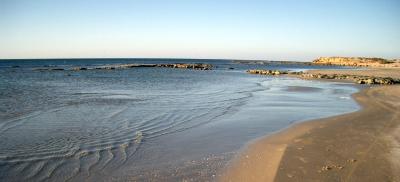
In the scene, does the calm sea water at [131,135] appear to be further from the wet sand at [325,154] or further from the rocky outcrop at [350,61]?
the rocky outcrop at [350,61]

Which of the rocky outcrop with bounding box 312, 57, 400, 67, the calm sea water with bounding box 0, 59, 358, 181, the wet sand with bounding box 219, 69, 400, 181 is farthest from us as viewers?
the rocky outcrop with bounding box 312, 57, 400, 67

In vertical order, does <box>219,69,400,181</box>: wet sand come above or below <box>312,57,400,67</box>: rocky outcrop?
below

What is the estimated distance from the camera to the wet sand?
675 centimetres

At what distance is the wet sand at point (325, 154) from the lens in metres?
6.75

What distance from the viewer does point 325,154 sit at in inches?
321

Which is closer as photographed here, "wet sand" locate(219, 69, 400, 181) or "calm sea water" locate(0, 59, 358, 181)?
"wet sand" locate(219, 69, 400, 181)

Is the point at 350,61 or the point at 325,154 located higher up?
the point at 350,61

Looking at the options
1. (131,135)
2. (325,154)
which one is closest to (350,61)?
(325,154)

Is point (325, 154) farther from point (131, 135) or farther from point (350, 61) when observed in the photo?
point (350, 61)

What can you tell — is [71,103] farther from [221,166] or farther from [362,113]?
[362,113]

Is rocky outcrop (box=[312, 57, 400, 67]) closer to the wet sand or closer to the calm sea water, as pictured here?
the calm sea water

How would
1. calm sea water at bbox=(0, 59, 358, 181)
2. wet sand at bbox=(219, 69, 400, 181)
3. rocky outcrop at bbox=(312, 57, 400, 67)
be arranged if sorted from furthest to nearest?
rocky outcrop at bbox=(312, 57, 400, 67)
calm sea water at bbox=(0, 59, 358, 181)
wet sand at bbox=(219, 69, 400, 181)

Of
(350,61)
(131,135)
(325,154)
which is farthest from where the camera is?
(350,61)

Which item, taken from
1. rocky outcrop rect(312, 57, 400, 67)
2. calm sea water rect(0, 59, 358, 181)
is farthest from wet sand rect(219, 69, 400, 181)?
rocky outcrop rect(312, 57, 400, 67)
